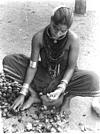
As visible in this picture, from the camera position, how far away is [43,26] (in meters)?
5.73

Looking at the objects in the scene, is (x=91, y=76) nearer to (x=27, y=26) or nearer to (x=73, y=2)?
(x=27, y=26)

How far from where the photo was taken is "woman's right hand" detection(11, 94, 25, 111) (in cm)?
349

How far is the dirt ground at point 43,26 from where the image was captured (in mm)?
3609

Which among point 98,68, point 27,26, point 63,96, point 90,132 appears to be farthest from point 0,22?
point 90,132

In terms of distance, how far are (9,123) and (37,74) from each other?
2.17 ft

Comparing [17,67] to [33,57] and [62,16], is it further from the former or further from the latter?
[62,16]

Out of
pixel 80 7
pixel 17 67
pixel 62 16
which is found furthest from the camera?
pixel 80 7

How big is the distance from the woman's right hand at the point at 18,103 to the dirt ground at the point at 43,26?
0.14 meters

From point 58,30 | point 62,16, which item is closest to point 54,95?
point 58,30

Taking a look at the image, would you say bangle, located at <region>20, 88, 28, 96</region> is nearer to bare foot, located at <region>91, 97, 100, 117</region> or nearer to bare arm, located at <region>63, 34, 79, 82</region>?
bare arm, located at <region>63, 34, 79, 82</region>

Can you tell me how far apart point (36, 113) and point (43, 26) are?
8.12 feet

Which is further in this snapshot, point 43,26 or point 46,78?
point 43,26

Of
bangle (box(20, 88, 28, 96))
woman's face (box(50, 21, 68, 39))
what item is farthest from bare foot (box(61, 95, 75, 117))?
Answer: woman's face (box(50, 21, 68, 39))

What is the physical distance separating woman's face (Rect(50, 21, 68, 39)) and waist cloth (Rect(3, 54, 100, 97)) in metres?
0.63
